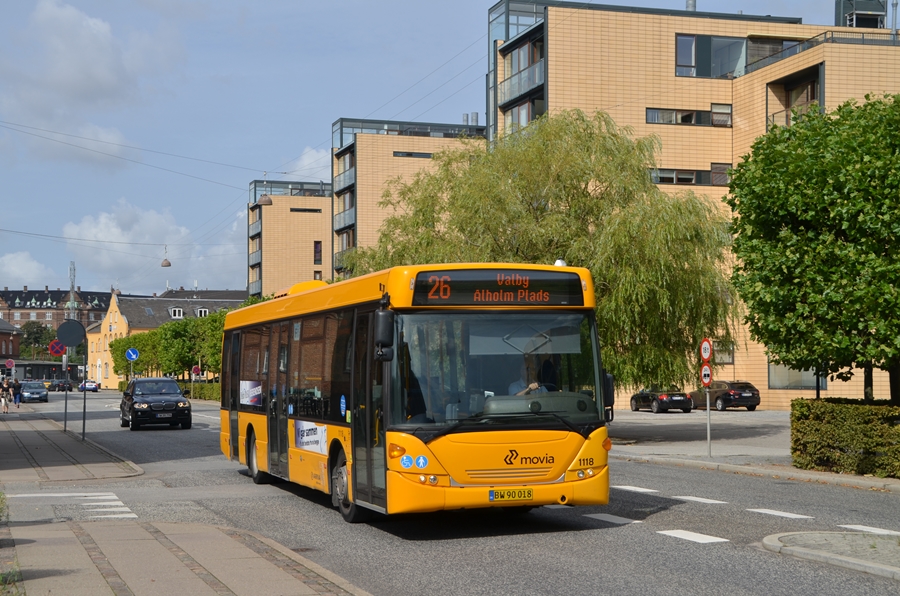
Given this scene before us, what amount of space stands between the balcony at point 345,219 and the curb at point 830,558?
68.6 metres

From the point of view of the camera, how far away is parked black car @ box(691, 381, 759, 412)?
51.2m

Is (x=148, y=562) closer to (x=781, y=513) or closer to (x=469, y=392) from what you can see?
(x=469, y=392)

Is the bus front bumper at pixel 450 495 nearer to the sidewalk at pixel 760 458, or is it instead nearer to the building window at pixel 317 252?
the sidewalk at pixel 760 458

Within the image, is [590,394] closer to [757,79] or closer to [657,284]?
[657,284]

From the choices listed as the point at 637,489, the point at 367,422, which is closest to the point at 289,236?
the point at 637,489

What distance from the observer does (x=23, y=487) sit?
58.1 ft

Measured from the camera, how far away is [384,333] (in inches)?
427

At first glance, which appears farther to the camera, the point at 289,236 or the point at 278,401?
the point at 289,236

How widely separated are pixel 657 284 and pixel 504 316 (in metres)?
16.6

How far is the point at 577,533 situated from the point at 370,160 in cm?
6693

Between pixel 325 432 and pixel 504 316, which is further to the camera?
pixel 325 432

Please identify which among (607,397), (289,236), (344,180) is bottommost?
(607,397)

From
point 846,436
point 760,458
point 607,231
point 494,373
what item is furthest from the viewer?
point 607,231

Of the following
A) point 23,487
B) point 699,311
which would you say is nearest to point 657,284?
point 699,311
